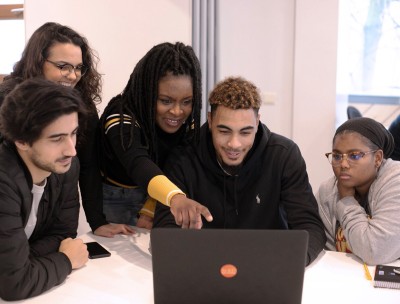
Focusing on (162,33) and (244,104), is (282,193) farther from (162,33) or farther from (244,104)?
(162,33)

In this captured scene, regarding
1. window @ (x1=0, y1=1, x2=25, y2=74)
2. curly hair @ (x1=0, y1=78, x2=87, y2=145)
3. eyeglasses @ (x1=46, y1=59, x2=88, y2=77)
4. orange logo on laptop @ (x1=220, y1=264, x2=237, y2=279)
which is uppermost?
window @ (x1=0, y1=1, x2=25, y2=74)

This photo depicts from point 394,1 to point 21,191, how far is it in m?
3.10

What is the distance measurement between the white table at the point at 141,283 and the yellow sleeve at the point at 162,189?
228mm

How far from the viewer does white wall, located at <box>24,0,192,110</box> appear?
11.7 feet

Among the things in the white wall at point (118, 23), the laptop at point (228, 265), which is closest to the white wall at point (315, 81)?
the white wall at point (118, 23)

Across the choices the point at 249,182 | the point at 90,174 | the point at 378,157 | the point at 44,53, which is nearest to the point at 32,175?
the point at 90,174

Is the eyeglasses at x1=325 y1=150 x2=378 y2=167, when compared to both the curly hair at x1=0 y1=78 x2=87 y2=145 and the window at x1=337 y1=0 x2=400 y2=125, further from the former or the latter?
the window at x1=337 y1=0 x2=400 y2=125

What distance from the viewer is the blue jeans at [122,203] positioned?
82.5 inches

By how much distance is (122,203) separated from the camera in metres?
2.11

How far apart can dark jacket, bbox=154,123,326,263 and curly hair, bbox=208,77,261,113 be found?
0.14m

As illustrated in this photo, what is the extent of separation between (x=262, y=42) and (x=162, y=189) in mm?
2272

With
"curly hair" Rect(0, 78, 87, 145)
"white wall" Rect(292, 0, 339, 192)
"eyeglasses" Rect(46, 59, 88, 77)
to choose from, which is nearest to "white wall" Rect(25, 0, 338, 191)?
"white wall" Rect(292, 0, 339, 192)

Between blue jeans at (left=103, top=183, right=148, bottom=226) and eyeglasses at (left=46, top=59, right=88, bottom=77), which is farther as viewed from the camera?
blue jeans at (left=103, top=183, right=148, bottom=226)

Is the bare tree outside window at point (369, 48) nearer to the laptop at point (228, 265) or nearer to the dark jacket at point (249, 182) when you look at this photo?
the dark jacket at point (249, 182)
